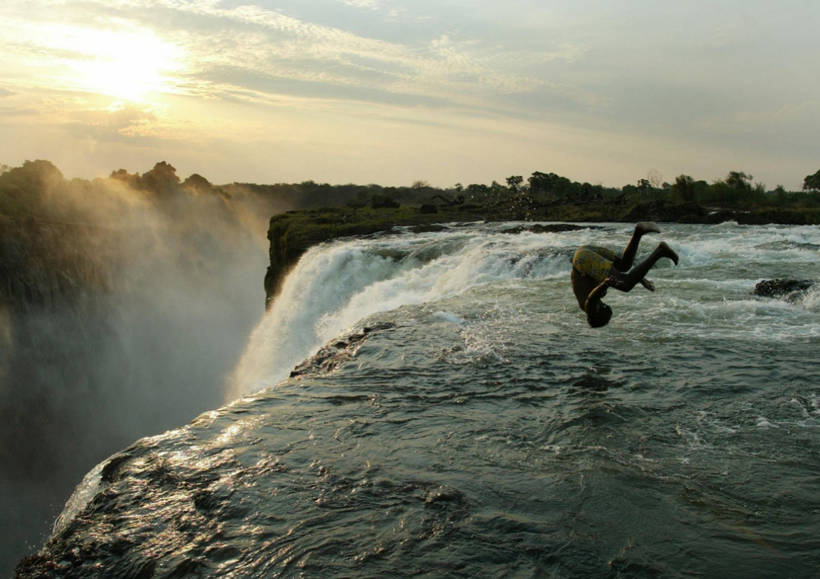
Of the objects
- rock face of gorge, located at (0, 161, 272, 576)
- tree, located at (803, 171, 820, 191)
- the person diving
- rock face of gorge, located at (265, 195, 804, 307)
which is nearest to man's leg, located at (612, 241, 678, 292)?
the person diving

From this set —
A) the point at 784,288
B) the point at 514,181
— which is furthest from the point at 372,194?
the point at 784,288

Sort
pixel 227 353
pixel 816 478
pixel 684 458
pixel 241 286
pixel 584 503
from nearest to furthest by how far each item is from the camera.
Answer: pixel 584 503 → pixel 816 478 → pixel 684 458 → pixel 227 353 → pixel 241 286

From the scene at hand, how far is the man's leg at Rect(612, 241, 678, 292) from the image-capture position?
449cm

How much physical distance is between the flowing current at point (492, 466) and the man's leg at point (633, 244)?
4.67 ft

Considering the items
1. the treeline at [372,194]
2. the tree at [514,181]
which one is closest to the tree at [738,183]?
the treeline at [372,194]

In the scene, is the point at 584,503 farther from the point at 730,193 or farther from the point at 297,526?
the point at 730,193

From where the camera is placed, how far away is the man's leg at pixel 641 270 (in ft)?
14.7

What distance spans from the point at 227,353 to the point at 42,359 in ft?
60.2

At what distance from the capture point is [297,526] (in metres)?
3.68

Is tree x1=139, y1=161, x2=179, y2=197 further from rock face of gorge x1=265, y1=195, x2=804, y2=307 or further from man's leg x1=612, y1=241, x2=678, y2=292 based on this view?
man's leg x1=612, y1=241, x2=678, y2=292

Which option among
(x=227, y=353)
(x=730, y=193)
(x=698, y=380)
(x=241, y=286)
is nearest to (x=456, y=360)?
(x=698, y=380)

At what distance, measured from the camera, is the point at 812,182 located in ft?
164

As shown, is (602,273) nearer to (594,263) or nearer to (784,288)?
(594,263)

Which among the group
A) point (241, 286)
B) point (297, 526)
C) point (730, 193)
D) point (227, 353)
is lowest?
point (227, 353)
